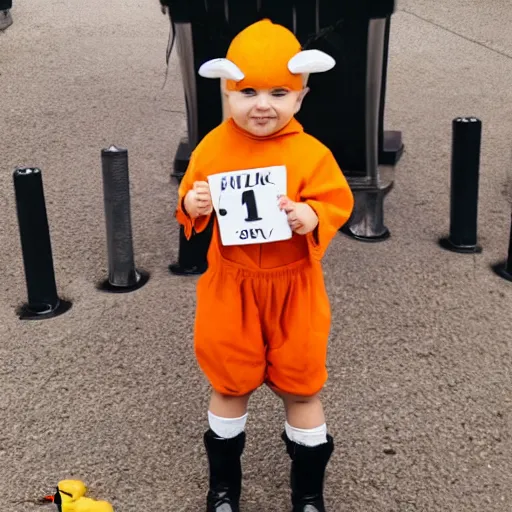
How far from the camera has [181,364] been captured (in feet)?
11.9

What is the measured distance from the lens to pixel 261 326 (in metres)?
2.53

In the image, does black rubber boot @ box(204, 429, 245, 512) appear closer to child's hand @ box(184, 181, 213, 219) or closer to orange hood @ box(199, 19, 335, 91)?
child's hand @ box(184, 181, 213, 219)

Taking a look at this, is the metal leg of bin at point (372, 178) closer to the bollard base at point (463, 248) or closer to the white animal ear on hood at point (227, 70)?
the bollard base at point (463, 248)

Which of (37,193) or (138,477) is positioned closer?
(138,477)

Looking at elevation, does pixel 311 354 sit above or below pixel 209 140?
below

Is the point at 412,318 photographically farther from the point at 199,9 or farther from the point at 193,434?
the point at 199,9

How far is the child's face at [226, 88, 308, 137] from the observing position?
2.33 metres

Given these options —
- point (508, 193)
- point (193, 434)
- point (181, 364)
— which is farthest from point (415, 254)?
point (193, 434)

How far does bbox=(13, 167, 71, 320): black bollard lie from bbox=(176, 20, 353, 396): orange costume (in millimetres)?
A: 1421

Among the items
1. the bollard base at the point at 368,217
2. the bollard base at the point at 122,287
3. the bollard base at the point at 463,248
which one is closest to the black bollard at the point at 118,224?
the bollard base at the point at 122,287

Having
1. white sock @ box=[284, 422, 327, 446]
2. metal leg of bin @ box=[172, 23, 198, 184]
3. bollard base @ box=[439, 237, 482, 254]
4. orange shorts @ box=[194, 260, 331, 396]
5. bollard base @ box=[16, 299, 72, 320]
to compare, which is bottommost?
bollard base @ box=[439, 237, 482, 254]

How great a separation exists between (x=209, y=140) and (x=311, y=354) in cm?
66

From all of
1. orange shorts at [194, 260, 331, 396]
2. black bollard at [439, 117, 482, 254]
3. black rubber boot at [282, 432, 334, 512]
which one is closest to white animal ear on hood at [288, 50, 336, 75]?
orange shorts at [194, 260, 331, 396]

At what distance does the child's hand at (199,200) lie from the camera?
2363 mm
